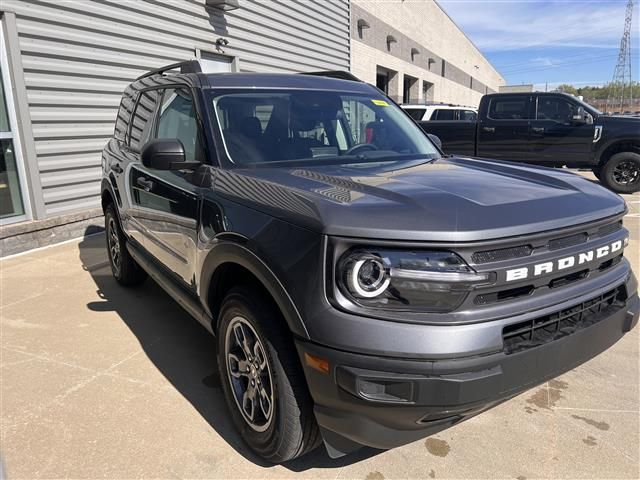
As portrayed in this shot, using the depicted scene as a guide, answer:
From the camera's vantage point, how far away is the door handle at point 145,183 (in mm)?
3491

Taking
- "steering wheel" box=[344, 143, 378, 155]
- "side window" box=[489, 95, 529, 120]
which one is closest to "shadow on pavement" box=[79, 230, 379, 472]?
"steering wheel" box=[344, 143, 378, 155]

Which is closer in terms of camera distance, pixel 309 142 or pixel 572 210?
pixel 572 210

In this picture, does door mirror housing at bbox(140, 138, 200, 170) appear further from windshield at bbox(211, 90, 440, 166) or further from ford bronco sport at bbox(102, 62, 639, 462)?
windshield at bbox(211, 90, 440, 166)

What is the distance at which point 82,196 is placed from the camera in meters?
7.14

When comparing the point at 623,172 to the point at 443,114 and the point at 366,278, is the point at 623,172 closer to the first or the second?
the point at 443,114

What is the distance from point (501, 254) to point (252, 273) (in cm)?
107

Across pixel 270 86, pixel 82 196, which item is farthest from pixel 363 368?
pixel 82 196

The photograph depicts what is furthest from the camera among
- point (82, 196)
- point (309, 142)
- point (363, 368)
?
point (82, 196)

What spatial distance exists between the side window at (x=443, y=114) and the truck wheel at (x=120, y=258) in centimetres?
1019

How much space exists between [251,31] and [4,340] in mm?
8485

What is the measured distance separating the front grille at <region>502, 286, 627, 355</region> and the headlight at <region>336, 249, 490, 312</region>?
0.26 meters

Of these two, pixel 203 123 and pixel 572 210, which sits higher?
pixel 203 123

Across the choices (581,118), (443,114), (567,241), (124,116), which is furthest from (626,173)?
(124,116)

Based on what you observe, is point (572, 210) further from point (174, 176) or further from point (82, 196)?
point (82, 196)
